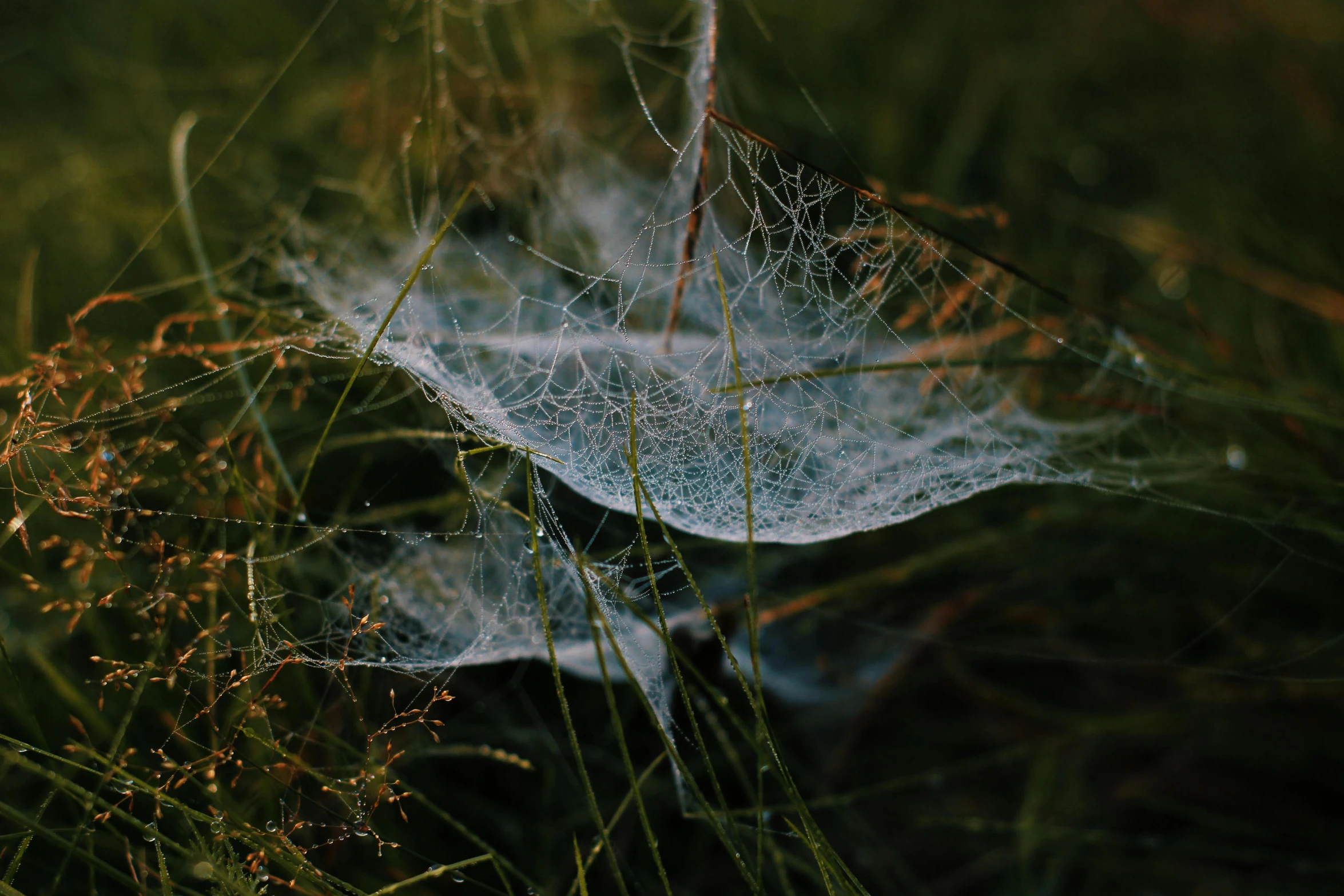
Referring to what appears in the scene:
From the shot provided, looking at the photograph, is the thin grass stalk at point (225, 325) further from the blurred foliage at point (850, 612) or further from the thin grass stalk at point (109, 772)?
the thin grass stalk at point (109, 772)

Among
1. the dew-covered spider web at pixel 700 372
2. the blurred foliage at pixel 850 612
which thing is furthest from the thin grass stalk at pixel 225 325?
the dew-covered spider web at pixel 700 372

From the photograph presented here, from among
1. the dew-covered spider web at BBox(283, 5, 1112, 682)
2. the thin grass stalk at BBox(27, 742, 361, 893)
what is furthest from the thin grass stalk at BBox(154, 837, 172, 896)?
the dew-covered spider web at BBox(283, 5, 1112, 682)

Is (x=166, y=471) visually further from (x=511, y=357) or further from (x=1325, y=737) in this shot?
(x=1325, y=737)

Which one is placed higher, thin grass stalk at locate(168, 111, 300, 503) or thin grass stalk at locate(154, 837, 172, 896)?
thin grass stalk at locate(168, 111, 300, 503)

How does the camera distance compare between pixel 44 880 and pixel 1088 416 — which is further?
pixel 1088 416

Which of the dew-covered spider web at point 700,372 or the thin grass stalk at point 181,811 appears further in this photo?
the dew-covered spider web at point 700,372

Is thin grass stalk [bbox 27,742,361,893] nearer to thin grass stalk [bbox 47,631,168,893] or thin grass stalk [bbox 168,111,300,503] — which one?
thin grass stalk [bbox 47,631,168,893]

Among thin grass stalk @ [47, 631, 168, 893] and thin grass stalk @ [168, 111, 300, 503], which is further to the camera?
thin grass stalk @ [168, 111, 300, 503]

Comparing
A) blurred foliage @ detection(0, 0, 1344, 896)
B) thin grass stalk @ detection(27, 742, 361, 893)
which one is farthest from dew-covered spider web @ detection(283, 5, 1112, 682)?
thin grass stalk @ detection(27, 742, 361, 893)

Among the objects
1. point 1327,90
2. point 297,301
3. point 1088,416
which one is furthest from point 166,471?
point 1327,90
